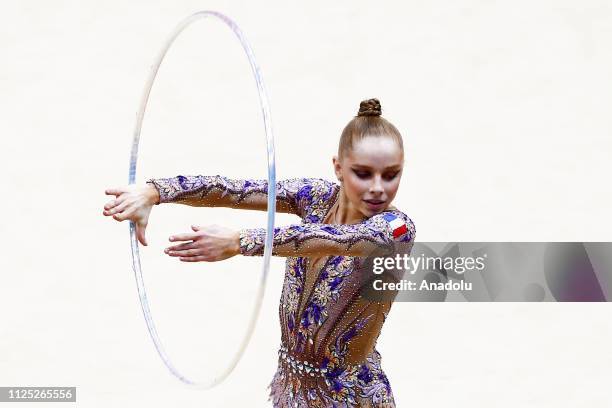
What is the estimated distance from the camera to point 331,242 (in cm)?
369

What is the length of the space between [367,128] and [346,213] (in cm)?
36

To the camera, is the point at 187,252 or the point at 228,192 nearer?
the point at 187,252

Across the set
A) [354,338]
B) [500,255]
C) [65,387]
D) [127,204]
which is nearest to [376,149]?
[354,338]

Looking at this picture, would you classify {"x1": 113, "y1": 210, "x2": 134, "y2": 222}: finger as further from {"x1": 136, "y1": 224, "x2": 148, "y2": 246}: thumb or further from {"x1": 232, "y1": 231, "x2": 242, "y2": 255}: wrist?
{"x1": 232, "y1": 231, "x2": 242, "y2": 255}: wrist

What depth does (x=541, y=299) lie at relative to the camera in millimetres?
5195

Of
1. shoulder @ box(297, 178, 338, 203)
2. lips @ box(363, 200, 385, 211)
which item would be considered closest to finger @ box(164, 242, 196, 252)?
lips @ box(363, 200, 385, 211)

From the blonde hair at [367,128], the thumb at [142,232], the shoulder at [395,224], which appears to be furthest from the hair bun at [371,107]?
the thumb at [142,232]

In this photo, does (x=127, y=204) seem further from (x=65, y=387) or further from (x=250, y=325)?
(x=65, y=387)

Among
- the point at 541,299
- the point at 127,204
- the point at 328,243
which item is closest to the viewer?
the point at 328,243

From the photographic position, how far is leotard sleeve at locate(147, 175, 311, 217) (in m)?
4.32

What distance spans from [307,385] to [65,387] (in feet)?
6.13

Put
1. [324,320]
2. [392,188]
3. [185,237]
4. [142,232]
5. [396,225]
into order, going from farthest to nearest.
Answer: [142,232] < [324,320] < [392,188] < [396,225] < [185,237]

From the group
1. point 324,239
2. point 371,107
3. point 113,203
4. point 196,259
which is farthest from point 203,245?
point 371,107

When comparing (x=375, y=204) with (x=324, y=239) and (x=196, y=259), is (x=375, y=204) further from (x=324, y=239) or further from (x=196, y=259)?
(x=196, y=259)
